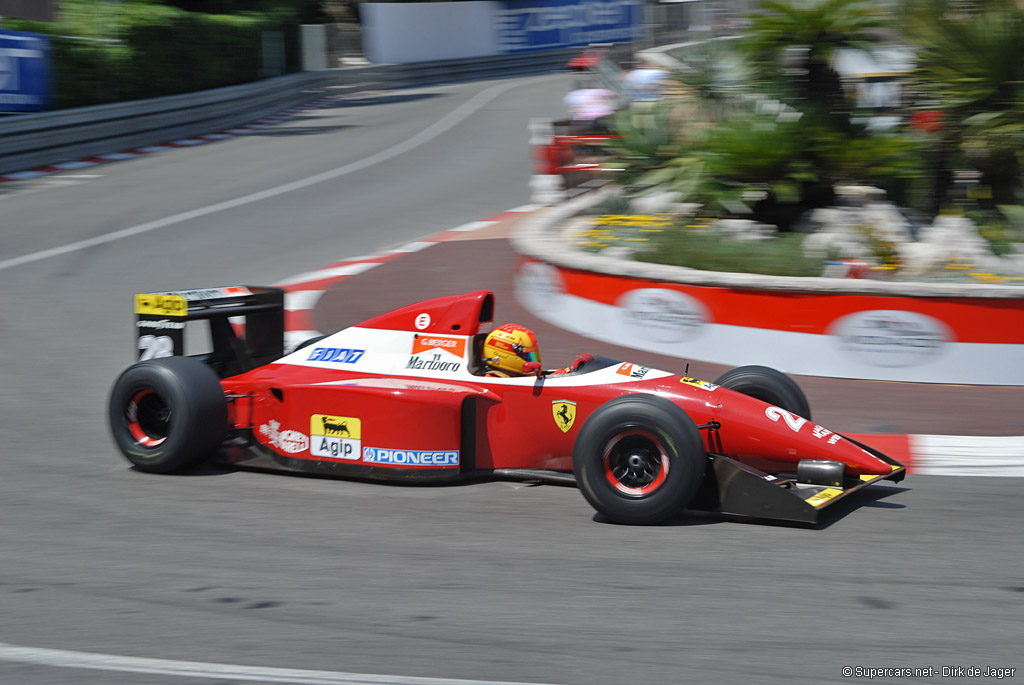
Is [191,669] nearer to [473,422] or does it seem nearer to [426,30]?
[473,422]

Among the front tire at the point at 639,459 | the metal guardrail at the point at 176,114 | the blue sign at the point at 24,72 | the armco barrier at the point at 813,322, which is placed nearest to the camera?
the front tire at the point at 639,459

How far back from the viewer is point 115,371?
8.83 metres

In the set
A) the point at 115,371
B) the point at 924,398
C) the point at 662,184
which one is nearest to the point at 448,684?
the point at 924,398

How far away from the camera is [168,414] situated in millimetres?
6523

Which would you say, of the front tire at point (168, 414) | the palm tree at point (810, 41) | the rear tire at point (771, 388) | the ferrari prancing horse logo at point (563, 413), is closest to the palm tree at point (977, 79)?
the palm tree at point (810, 41)

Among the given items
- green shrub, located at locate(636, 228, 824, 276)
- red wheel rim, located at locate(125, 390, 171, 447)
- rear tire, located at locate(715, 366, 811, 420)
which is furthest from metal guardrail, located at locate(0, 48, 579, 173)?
rear tire, located at locate(715, 366, 811, 420)

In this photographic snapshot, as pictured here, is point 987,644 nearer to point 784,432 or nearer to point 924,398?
point 784,432

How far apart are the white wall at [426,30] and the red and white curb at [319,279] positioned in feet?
61.5

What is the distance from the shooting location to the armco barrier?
25.9 ft

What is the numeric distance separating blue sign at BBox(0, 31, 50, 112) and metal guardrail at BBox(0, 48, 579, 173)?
74 cm

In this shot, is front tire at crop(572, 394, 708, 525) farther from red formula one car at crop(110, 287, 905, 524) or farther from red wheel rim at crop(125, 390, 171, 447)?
red wheel rim at crop(125, 390, 171, 447)

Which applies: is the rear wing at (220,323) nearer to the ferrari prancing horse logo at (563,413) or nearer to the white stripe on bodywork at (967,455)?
the ferrari prancing horse logo at (563,413)

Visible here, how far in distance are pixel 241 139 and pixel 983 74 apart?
49.5ft

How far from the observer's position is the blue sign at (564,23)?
118ft
